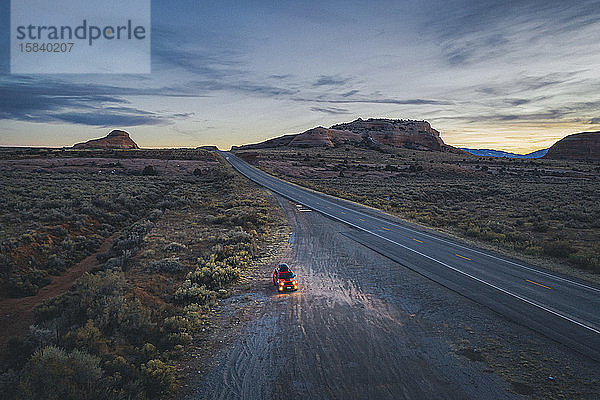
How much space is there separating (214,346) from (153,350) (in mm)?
1520

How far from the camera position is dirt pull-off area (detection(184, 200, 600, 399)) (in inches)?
267

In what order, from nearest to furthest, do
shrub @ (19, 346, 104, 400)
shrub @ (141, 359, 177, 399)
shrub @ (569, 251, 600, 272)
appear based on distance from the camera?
shrub @ (19, 346, 104, 400), shrub @ (141, 359, 177, 399), shrub @ (569, 251, 600, 272)

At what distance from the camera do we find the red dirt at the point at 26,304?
978cm

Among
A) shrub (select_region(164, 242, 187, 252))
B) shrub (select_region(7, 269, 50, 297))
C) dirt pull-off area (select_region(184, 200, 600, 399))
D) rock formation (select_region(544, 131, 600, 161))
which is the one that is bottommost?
shrub (select_region(7, 269, 50, 297))

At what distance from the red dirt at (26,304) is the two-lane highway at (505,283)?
15.2 metres

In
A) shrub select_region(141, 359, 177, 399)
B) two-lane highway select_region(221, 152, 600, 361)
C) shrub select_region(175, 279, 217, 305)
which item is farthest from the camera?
shrub select_region(175, 279, 217, 305)

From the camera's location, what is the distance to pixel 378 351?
8.16 meters

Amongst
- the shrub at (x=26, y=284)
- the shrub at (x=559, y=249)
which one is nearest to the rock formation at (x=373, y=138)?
the shrub at (x=559, y=249)

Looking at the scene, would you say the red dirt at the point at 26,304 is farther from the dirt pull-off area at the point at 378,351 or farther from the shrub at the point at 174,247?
the dirt pull-off area at the point at 378,351

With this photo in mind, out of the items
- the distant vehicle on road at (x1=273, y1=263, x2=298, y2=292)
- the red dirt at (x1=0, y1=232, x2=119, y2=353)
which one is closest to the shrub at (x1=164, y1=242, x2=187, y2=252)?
the red dirt at (x1=0, y1=232, x2=119, y2=353)

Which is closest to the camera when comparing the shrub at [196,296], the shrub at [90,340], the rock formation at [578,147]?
the shrub at [90,340]

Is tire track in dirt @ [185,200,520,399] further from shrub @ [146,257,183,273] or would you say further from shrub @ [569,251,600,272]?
shrub @ [569,251,600,272]

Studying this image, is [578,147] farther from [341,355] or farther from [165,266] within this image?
[165,266]

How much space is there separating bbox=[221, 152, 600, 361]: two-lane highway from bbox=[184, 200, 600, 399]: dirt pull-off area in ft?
2.55
